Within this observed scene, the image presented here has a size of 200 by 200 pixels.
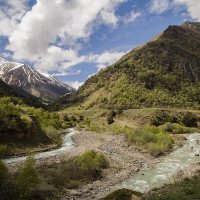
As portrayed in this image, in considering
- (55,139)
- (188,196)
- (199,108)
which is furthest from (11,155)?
(199,108)

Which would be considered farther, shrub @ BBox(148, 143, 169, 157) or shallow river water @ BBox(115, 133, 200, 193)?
shrub @ BBox(148, 143, 169, 157)

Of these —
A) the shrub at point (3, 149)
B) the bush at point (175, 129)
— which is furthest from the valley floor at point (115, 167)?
the bush at point (175, 129)

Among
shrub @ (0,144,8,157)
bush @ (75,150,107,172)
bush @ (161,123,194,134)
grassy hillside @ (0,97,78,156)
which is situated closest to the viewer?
bush @ (75,150,107,172)

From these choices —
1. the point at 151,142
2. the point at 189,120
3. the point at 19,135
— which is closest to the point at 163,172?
the point at 151,142

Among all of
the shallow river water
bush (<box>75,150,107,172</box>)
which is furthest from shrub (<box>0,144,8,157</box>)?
the shallow river water

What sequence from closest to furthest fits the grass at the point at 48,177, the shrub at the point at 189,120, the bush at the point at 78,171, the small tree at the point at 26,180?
the small tree at the point at 26,180
the grass at the point at 48,177
the bush at the point at 78,171
the shrub at the point at 189,120

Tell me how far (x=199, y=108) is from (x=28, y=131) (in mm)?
117853

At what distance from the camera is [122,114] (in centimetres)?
14625

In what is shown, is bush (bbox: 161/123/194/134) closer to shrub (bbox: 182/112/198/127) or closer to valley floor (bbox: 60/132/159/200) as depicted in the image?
shrub (bbox: 182/112/198/127)

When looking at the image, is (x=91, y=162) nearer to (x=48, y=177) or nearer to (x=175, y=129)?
(x=48, y=177)

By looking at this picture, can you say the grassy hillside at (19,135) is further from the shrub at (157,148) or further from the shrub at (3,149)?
the shrub at (157,148)

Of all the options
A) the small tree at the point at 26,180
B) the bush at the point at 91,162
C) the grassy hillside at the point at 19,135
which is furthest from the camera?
the grassy hillside at the point at 19,135

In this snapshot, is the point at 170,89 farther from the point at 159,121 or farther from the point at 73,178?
the point at 73,178

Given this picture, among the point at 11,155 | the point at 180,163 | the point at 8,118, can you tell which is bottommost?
the point at 180,163
